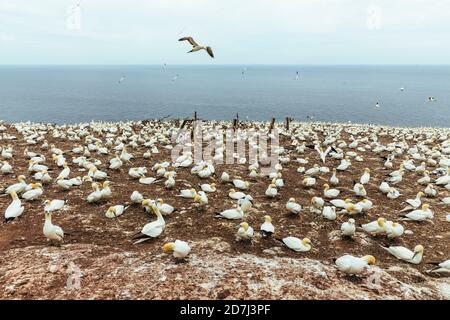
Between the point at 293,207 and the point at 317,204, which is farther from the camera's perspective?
the point at 317,204

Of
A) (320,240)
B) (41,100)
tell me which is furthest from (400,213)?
(41,100)

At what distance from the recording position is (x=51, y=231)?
7.98 metres

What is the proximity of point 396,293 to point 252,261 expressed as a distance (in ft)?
8.70

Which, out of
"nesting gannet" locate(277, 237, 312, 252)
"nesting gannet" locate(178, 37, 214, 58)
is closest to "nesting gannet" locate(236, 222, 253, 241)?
"nesting gannet" locate(277, 237, 312, 252)

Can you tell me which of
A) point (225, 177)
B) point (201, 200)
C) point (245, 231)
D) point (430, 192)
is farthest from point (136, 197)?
point (430, 192)

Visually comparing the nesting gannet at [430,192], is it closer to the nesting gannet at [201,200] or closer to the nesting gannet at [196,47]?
the nesting gannet at [201,200]

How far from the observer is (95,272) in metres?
6.87

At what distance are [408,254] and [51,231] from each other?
25.1ft

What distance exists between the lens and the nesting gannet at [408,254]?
7.85 meters

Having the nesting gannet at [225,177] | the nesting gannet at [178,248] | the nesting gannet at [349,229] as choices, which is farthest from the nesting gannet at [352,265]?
the nesting gannet at [225,177]

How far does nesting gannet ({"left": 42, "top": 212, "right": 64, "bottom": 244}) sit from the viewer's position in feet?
26.1

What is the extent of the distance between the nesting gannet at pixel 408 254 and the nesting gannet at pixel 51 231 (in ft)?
23.6

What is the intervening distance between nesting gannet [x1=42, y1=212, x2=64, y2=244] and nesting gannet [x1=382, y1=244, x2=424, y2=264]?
719cm

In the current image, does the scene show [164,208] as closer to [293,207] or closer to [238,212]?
[238,212]
